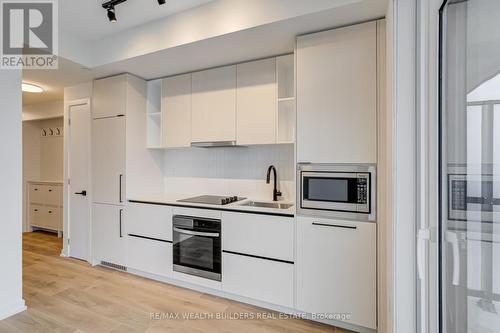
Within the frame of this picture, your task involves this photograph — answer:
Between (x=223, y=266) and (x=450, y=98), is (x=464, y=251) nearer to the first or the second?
(x=450, y=98)

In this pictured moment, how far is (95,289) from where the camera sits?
2729 millimetres

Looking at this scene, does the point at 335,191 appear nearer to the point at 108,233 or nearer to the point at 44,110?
Result: the point at 108,233

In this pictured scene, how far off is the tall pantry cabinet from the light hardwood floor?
34 centimetres

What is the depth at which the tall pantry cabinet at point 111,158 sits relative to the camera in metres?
3.17

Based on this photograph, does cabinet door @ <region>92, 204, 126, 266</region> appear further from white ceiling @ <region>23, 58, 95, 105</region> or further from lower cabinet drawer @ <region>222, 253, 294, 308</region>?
white ceiling @ <region>23, 58, 95, 105</region>

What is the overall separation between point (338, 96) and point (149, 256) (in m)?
2.61

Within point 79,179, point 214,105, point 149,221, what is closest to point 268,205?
point 214,105

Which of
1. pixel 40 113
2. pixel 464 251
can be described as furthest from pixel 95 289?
pixel 40 113

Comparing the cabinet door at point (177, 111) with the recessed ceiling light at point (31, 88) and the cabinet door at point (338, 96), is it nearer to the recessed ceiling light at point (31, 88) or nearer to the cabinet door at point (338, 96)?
the cabinet door at point (338, 96)

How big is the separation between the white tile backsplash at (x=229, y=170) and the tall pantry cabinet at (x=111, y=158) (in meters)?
0.66

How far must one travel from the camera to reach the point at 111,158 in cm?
325

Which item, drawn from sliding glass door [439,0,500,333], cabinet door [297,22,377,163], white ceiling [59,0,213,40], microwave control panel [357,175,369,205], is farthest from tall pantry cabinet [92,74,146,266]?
sliding glass door [439,0,500,333]

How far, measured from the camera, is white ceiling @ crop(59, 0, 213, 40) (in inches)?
89.7

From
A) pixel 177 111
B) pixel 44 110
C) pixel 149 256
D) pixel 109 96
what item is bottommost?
pixel 149 256
